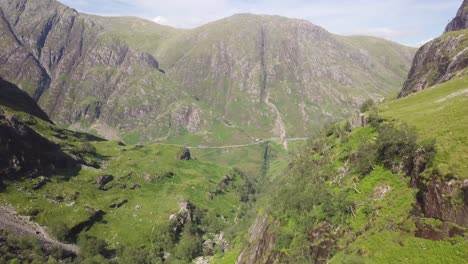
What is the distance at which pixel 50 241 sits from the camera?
592 ft

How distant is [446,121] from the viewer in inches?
3228

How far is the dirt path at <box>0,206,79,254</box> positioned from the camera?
573ft

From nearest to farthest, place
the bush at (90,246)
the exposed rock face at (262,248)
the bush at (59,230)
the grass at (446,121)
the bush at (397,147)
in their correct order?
1. the grass at (446,121)
2. the bush at (397,147)
3. the exposed rock face at (262,248)
4. the bush at (90,246)
5. the bush at (59,230)

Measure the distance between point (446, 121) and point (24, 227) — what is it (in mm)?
186104

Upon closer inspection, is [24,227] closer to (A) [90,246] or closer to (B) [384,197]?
(A) [90,246]

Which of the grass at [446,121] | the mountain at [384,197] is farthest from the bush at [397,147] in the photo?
the grass at [446,121]

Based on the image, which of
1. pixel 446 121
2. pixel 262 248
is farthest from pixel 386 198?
pixel 262 248

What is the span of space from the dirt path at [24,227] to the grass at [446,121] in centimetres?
16103

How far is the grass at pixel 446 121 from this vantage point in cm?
6719

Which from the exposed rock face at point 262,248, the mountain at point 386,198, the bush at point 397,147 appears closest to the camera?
the mountain at point 386,198

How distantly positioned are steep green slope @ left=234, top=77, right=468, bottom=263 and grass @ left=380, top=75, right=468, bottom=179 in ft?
0.67

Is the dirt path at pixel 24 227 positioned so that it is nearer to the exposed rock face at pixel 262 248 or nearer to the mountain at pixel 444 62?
the exposed rock face at pixel 262 248

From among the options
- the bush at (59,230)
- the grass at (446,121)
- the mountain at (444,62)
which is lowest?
the bush at (59,230)

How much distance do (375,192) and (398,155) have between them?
9660 mm
